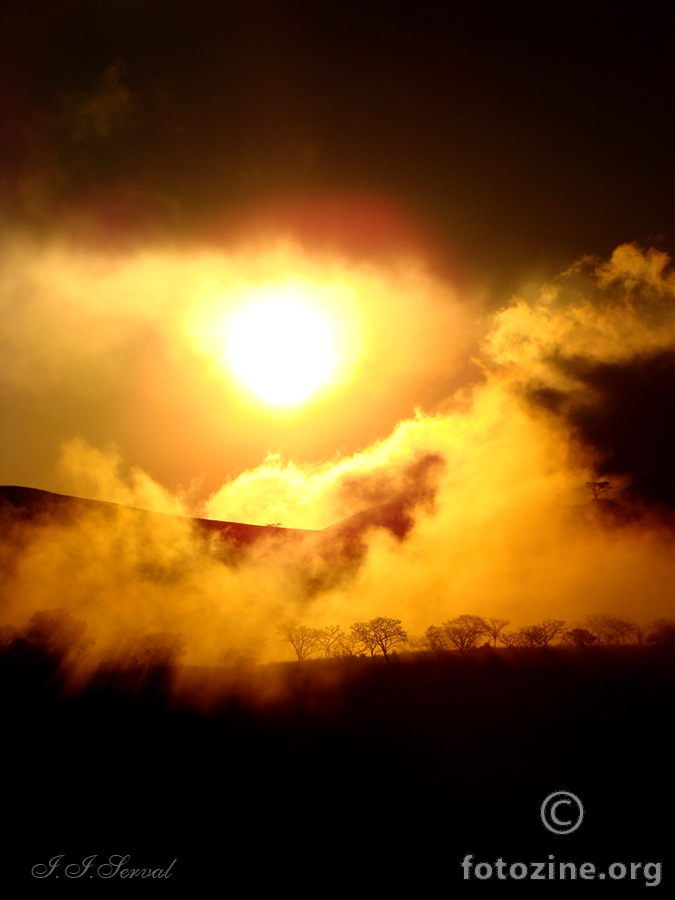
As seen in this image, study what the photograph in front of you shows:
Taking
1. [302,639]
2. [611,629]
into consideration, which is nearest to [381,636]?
[302,639]

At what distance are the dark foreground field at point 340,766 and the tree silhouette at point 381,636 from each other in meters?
12.6

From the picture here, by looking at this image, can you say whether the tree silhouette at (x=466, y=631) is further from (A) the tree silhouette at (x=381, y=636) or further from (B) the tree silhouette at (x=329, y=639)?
(B) the tree silhouette at (x=329, y=639)

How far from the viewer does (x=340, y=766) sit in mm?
36844

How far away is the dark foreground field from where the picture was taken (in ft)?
97.2

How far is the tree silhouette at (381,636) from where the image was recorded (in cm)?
6588

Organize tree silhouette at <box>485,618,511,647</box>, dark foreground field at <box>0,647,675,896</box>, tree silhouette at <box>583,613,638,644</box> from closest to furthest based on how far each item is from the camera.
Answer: dark foreground field at <box>0,647,675,896</box> → tree silhouette at <box>485,618,511,647</box> → tree silhouette at <box>583,613,638,644</box>

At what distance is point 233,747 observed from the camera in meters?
40.2

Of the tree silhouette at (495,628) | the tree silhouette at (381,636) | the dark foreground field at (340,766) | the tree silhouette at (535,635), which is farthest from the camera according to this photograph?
the tree silhouette at (381,636)

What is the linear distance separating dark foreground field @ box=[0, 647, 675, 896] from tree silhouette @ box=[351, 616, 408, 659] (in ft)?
41.4

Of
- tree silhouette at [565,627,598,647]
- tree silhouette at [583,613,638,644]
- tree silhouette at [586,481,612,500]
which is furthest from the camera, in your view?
tree silhouette at [586,481,612,500]

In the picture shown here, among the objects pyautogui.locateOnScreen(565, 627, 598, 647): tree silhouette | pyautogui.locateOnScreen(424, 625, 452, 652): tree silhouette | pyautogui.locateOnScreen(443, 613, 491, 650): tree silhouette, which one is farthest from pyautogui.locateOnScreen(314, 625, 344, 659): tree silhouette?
pyautogui.locateOnScreen(565, 627, 598, 647): tree silhouette

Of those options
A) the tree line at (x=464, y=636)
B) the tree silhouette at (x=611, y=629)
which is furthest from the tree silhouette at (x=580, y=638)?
the tree silhouette at (x=611, y=629)

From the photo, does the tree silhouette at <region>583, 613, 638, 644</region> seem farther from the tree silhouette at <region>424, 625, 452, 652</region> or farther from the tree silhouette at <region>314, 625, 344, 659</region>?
the tree silhouette at <region>314, 625, 344, 659</region>

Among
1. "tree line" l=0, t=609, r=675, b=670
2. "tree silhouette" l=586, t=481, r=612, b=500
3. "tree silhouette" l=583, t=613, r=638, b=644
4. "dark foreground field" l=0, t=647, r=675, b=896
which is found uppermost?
"tree silhouette" l=586, t=481, r=612, b=500
